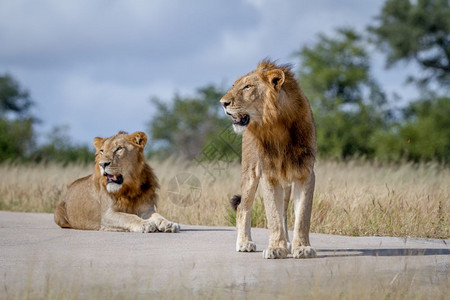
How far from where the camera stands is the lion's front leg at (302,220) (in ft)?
17.2

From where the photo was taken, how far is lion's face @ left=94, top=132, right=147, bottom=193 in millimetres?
7652

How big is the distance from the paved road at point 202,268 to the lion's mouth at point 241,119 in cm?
100

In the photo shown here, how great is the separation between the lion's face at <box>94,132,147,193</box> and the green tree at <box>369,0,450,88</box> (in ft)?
85.4

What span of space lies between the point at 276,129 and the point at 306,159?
1.05 ft

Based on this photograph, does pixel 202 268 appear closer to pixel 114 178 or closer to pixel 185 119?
pixel 114 178

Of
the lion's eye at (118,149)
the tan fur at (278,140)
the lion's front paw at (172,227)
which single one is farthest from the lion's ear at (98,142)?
the tan fur at (278,140)

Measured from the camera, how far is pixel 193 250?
18.5 feet

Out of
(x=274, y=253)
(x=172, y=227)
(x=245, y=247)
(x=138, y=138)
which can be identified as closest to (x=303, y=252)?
(x=274, y=253)

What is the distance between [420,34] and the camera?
3197 centimetres

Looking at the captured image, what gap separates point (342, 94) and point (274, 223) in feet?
83.4

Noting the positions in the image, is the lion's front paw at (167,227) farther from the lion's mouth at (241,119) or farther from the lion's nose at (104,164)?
the lion's mouth at (241,119)

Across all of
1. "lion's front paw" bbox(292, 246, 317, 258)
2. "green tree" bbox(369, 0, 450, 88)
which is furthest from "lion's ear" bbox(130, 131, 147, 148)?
"green tree" bbox(369, 0, 450, 88)

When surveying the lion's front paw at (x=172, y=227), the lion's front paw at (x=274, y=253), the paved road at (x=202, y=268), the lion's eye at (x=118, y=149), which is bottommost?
the paved road at (x=202, y=268)

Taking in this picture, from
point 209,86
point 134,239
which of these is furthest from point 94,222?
point 209,86
